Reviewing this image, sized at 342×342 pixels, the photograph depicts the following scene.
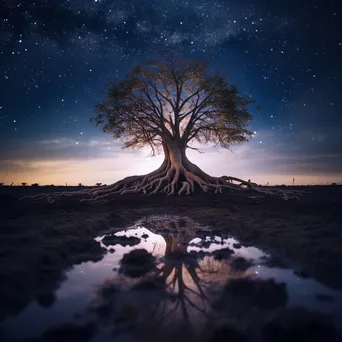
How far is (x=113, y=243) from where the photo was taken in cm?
580

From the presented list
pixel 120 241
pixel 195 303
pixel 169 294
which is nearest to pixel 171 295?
pixel 169 294

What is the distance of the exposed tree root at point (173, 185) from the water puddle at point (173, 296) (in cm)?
1174

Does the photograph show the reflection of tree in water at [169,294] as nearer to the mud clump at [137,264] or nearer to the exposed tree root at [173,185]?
the mud clump at [137,264]

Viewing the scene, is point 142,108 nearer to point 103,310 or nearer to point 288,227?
point 288,227

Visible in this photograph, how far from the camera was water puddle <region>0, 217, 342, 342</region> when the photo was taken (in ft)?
8.09

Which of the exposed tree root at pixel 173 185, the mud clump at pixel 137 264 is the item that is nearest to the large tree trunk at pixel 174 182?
the exposed tree root at pixel 173 185

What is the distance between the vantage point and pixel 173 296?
3.09 meters

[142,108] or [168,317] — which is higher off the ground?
[142,108]

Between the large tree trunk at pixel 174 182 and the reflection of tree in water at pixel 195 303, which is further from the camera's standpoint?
the large tree trunk at pixel 174 182

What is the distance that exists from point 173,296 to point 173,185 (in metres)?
13.7

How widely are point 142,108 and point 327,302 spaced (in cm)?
1833

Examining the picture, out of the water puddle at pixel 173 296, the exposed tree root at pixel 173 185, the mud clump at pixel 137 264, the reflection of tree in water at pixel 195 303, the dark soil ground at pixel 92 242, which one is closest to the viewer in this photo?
the reflection of tree in water at pixel 195 303

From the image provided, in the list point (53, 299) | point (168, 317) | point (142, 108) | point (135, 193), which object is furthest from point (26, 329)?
point (142, 108)

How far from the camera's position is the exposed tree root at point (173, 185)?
55.4 feet
